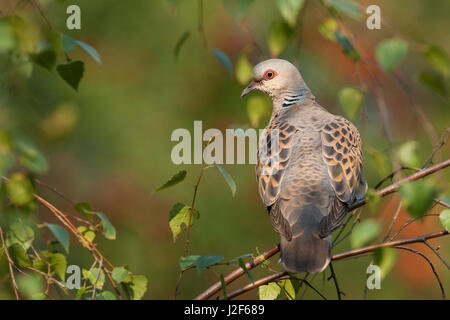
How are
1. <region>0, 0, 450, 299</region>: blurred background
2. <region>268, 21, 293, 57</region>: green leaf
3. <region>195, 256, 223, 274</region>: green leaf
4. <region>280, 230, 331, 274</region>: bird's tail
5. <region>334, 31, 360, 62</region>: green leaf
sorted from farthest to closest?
<region>0, 0, 450, 299</region>: blurred background, <region>280, 230, 331, 274</region>: bird's tail, <region>195, 256, 223, 274</region>: green leaf, <region>268, 21, 293, 57</region>: green leaf, <region>334, 31, 360, 62</region>: green leaf

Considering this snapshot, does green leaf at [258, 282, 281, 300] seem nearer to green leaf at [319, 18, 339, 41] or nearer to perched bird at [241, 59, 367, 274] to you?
perched bird at [241, 59, 367, 274]

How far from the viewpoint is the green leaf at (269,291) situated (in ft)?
7.84

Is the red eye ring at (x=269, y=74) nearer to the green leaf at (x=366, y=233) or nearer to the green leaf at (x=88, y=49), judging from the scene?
the green leaf at (x=88, y=49)

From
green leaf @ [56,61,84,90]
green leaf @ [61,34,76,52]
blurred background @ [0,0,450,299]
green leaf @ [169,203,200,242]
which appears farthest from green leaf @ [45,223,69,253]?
blurred background @ [0,0,450,299]

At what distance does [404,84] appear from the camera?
174 cm

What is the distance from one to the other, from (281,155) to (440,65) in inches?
71.4

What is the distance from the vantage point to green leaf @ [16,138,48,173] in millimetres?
1475

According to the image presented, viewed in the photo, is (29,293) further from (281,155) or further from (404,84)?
(281,155)

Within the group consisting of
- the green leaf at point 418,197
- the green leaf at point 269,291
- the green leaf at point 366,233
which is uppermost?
the green leaf at point 418,197

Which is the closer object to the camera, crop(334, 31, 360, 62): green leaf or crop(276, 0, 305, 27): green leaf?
crop(276, 0, 305, 27): green leaf

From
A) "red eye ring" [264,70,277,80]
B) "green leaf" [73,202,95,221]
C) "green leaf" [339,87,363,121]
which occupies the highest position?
"red eye ring" [264,70,277,80]

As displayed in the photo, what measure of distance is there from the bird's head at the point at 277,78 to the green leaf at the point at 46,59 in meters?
2.07

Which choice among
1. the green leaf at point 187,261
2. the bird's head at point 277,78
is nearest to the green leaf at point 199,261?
the green leaf at point 187,261

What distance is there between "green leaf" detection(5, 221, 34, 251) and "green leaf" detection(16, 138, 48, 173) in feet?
2.30
